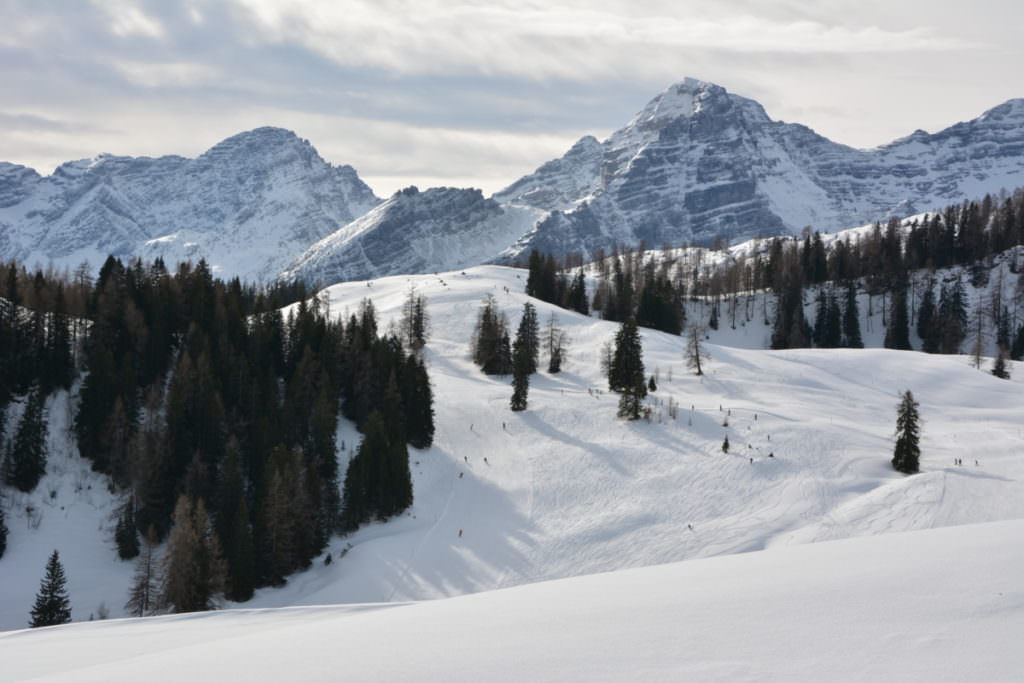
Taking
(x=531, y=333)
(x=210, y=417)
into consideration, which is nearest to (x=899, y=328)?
(x=531, y=333)

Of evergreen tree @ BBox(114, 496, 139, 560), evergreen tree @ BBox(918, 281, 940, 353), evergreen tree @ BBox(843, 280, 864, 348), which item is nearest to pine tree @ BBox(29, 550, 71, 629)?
evergreen tree @ BBox(114, 496, 139, 560)

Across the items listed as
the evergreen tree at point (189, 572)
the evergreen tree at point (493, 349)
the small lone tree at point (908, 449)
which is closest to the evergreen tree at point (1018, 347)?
the small lone tree at point (908, 449)

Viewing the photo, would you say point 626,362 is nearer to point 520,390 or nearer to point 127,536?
point 520,390

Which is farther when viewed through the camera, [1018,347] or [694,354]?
[1018,347]

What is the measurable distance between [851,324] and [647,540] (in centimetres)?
10252

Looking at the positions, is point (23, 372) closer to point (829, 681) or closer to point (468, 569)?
point (468, 569)

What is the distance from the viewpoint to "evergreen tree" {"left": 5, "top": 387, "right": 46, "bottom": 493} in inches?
2203

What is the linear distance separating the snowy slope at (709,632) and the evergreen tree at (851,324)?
423 feet

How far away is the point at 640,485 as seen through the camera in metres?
57.3

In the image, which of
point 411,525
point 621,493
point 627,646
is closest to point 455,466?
point 411,525

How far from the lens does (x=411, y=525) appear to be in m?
56.1

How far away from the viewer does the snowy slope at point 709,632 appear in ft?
28.2

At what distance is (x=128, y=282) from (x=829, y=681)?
8504 centimetres

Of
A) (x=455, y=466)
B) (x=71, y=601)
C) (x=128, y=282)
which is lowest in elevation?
(x=71, y=601)
